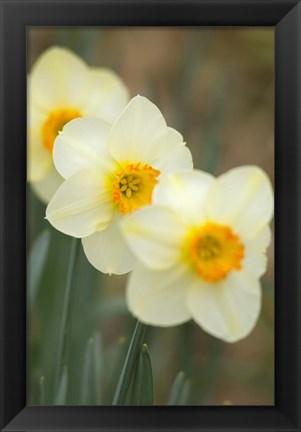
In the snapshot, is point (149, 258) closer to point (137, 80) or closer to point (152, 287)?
point (152, 287)

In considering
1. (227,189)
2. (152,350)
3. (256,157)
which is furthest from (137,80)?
(227,189)

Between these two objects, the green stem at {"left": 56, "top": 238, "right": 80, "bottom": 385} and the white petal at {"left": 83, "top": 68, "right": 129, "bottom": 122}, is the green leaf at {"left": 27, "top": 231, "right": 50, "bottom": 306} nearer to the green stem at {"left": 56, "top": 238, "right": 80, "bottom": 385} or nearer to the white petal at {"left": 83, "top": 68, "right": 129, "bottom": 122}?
the green stem at {"left": 56, "top": 238, "right": 80, "bottom": 385}

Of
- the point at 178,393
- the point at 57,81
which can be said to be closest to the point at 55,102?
the point at 57,81

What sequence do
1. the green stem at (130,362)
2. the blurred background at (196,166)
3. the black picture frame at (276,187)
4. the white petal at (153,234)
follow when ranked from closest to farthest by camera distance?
the white petal at (153,234) → the green stem at (130,362) → the black picture frame at (276,187) → the blurred background at (196,166)

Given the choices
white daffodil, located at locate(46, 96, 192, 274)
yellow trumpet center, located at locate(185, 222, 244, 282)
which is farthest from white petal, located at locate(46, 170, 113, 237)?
yellow trumpet center, located at locate(185, 222, 244, 282)

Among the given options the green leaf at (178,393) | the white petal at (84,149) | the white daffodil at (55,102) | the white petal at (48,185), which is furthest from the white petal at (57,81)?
the green leaf at (178,393)

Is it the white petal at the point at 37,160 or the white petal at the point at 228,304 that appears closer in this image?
the white petal at the point at 228,304

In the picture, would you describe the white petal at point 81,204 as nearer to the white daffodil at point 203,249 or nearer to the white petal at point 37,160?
the white daffodil at point 203,249
